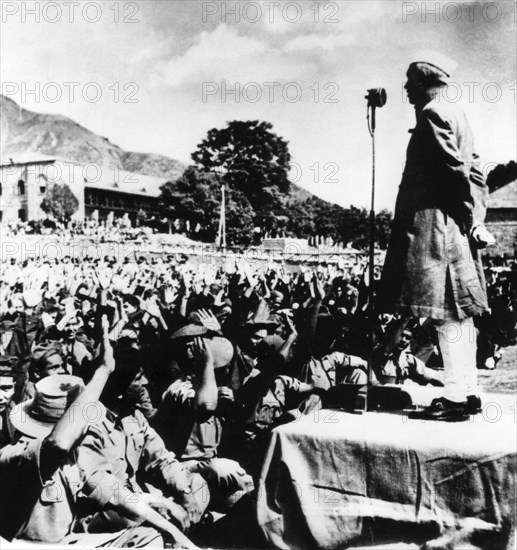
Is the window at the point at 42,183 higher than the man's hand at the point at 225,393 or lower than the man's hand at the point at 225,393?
higher

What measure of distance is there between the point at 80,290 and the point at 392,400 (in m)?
3.29

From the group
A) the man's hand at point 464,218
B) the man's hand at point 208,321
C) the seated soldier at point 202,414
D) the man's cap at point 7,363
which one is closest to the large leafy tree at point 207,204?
the man's hand at point 208,321

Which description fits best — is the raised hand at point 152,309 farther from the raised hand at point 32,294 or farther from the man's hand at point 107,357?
the man's hand at point 107,357

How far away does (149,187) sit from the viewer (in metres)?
4.71

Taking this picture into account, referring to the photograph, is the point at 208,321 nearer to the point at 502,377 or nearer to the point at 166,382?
the point at 166,382

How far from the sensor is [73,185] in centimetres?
539

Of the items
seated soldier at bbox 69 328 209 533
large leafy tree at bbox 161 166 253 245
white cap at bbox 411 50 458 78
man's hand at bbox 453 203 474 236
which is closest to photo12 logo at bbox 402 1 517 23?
white cap at bbox 411 50 458 78

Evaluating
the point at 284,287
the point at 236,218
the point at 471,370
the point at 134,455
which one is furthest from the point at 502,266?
the point at 134,455

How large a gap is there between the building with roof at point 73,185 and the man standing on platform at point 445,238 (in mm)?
2363

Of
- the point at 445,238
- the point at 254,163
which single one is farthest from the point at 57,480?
the point at 254,163

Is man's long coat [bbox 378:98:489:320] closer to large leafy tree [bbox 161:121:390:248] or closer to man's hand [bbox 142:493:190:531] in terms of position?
large leafy tree [bbox 161:121:390:248]

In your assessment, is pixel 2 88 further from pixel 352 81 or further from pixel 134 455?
pixel 134 455

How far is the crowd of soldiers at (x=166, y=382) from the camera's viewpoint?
2682mm

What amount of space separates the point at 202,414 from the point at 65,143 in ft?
8.10
